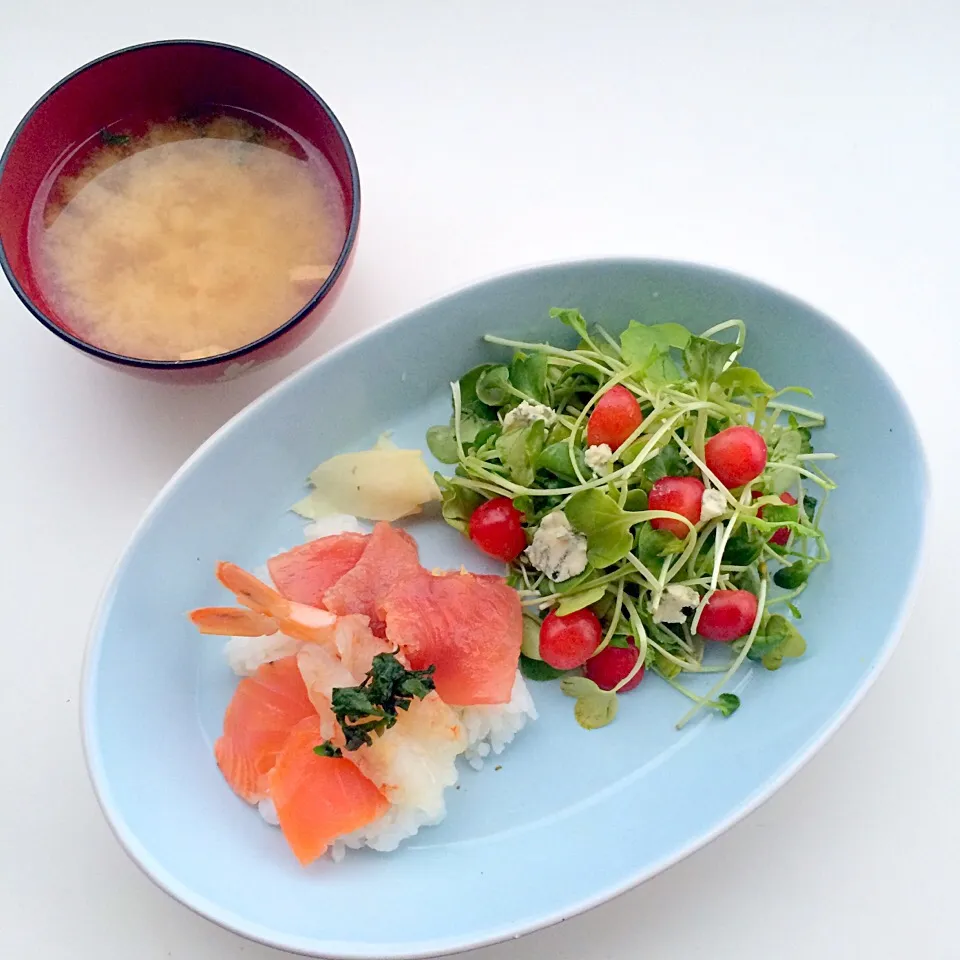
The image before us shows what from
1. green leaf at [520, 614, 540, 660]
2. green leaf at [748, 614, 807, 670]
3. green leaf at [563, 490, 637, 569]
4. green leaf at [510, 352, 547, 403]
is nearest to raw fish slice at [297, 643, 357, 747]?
green leaf at [520, 614, 540, 660]

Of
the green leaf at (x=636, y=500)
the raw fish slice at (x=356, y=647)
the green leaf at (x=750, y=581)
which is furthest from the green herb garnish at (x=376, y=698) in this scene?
the green leaf at (x=750, y=581)

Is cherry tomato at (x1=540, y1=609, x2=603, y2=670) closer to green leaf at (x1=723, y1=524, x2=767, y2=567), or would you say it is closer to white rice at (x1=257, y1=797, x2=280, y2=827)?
green leaf at (x1=723, y1=524, x2=767, y2=567)

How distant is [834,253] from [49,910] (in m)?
1.57

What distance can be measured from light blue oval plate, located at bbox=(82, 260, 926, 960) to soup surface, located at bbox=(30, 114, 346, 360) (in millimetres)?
139

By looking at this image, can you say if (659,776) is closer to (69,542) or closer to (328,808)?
(328,808)

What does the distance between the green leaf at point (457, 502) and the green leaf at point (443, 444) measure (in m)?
0.03

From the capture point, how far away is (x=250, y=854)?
1.27 m

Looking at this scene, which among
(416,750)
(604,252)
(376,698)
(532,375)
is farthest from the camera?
(604,252)

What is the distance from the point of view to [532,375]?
4.53 ft

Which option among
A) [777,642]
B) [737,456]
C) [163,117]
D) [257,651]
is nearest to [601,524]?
[737,456]

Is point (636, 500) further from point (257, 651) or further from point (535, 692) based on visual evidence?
point (257, 651)

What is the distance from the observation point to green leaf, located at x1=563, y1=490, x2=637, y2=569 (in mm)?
1264

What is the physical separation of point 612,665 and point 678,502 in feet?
0.83

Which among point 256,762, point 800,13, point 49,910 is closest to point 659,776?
point 256,762
